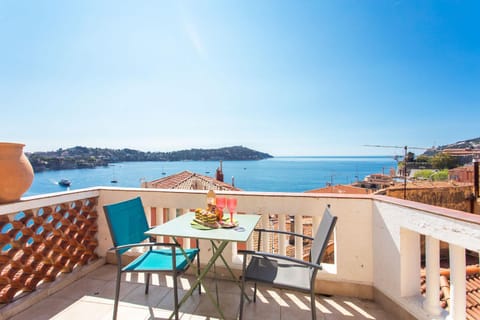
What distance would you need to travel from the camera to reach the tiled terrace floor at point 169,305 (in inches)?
78.7

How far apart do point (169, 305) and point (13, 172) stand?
1943 mm

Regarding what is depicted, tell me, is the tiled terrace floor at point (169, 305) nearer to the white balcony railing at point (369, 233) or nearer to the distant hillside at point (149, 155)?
the white balcony railing at point (369, 233)

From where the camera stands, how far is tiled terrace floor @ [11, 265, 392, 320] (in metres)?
2.00

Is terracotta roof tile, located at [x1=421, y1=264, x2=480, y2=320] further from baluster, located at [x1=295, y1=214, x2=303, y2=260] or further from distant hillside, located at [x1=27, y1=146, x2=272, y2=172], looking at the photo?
distant hillside, located at [x1=27, y1=146, x2=272, y2=172]

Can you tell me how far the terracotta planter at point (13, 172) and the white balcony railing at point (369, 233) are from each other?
118mm

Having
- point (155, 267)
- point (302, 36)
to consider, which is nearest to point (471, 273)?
point (155, 267)

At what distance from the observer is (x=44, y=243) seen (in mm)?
2412

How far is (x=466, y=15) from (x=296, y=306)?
8.87m

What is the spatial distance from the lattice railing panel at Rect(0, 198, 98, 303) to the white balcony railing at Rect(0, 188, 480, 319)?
0.07m

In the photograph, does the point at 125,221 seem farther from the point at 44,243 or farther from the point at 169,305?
the point at 44,243

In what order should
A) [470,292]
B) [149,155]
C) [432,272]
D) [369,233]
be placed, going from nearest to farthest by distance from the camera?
[432,272]
[369,233]
[470,292]
[149,155]

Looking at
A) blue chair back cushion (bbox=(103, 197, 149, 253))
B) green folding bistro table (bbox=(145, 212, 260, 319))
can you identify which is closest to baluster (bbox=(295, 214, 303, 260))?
green folding bistro table (bbox=(145, 212, 260, 319))

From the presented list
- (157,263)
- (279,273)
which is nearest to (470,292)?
(279,273)

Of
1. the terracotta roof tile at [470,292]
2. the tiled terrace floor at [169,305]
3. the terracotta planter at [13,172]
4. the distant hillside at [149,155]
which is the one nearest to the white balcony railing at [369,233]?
the terracotta planter at [13,172]
